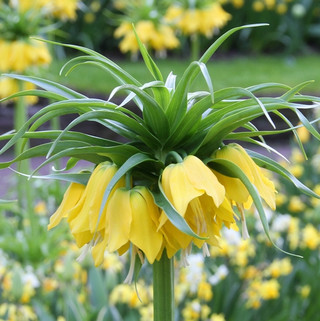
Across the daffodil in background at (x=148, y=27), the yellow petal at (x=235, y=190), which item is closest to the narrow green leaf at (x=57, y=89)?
the yellow petal at (x=235, y=190)

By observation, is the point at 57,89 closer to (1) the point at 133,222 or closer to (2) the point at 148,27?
(1) the point at 133,222

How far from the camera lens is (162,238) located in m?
0.92

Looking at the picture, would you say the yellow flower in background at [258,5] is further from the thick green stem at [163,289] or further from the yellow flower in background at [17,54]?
the thick green stem at [163,289]

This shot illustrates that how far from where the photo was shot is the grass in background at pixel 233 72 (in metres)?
7.41

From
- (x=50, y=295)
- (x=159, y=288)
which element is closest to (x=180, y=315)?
(x=50, y=295)

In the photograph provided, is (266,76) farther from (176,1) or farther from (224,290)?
(224,290)

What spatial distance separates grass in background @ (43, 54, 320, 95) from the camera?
741cm

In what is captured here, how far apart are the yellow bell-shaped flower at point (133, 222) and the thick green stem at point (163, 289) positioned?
0.22ft

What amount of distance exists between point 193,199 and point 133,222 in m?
0.08

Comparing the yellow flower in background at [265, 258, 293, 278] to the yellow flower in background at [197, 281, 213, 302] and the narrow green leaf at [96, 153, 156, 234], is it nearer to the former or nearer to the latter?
Result: the yellow flower in background at [197, 281, 213, 302]

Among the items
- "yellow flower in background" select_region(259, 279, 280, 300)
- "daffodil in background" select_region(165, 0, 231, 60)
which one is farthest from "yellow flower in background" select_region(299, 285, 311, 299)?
"daffodil in background" select_region(165, 0, 231, 60)

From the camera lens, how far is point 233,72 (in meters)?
8.03

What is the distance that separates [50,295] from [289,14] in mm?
7377

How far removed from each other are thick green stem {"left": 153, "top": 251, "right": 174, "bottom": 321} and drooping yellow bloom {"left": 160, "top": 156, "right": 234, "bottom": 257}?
0.12ft
